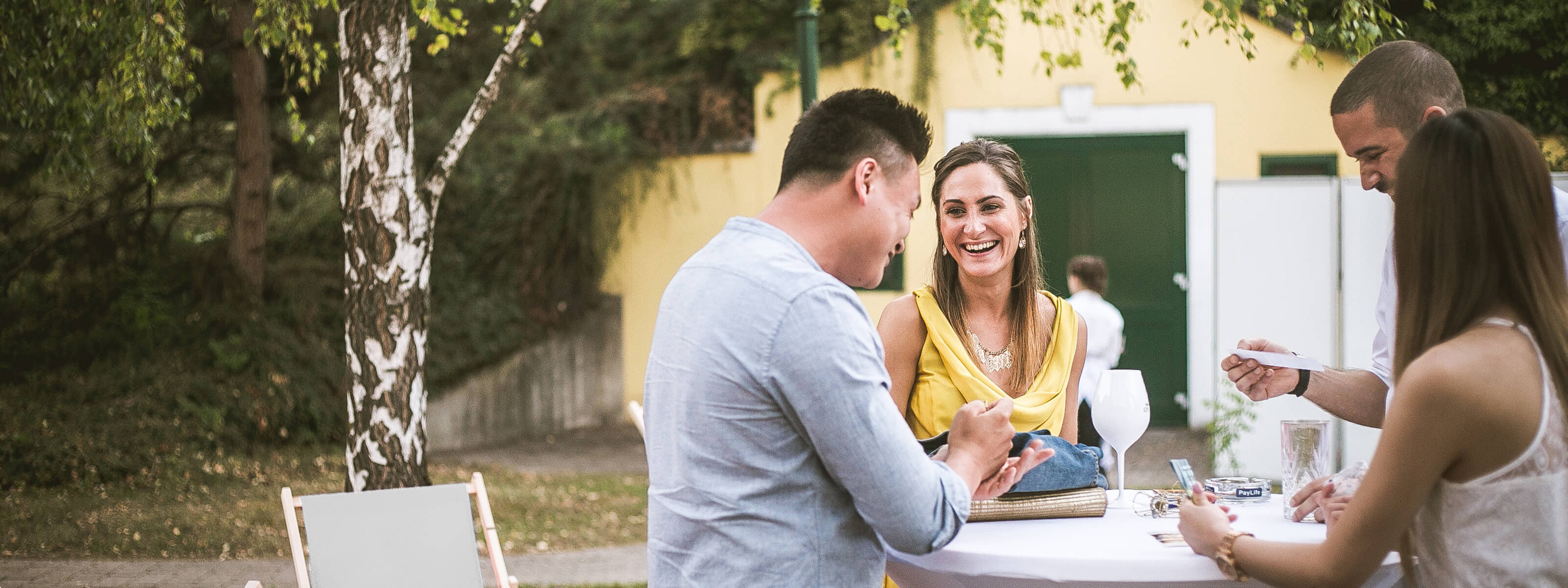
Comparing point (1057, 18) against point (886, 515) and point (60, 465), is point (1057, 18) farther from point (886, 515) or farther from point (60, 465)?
point (60, 465)

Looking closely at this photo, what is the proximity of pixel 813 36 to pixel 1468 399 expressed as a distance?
517cm

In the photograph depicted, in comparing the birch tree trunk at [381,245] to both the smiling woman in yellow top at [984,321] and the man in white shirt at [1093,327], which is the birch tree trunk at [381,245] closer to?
the smiling woman in yellow top at [984,321]

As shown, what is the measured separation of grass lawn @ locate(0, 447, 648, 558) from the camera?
676 centimetres

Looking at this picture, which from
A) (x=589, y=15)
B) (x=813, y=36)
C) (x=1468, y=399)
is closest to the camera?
(x=1468, y=399)

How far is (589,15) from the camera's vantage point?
10562 mm

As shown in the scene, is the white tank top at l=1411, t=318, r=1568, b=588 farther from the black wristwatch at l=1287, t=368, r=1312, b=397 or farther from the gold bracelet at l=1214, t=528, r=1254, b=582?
the black wristwatch at l=1287, t=368, r=1312, b=397

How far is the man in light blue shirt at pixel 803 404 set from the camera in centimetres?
166

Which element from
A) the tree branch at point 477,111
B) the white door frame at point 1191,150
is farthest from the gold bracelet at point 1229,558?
the white door frame at point 1191,150

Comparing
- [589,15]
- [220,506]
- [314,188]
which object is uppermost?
[589,15]

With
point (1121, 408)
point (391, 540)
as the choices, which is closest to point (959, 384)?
point (1121, 408)

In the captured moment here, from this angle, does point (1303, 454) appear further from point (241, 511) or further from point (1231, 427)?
point (241, 511)

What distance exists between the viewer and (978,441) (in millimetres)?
1877

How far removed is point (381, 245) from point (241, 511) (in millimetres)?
3683

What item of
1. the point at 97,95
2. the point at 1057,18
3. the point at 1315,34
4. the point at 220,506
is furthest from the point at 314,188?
the point at 1315,34
